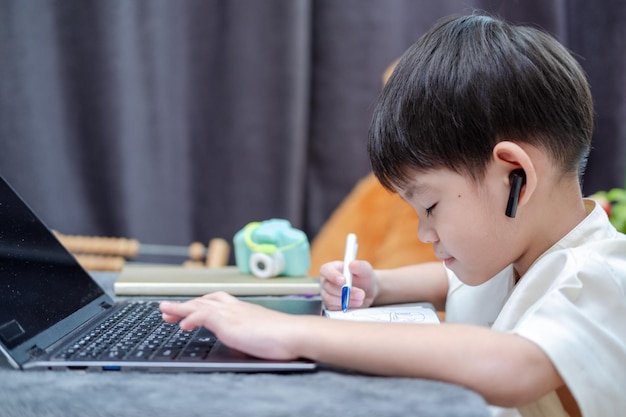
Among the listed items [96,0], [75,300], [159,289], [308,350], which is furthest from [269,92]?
[308,350]

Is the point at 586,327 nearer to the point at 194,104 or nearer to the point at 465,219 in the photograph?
the point at 465,219

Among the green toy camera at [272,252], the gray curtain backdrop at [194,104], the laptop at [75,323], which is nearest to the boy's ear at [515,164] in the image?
the laptop at [75,323]

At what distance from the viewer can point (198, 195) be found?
1.74 metres

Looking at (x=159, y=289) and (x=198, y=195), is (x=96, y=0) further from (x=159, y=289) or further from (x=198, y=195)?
(x=159, y=289)

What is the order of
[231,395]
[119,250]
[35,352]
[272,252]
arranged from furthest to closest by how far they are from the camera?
[119,250] < [272,252] < [35,352] < [231,395]

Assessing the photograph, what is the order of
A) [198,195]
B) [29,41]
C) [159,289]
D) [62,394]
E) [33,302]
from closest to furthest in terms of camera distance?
[62,394] → [33,302] → [159,289] → [29,41] → [198,195]

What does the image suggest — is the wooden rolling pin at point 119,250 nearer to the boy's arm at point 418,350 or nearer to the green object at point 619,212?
the green object at point 619,212

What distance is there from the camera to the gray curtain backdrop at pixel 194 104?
64.6 inches

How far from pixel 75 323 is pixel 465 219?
44 centimetres

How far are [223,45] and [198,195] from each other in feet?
1.30

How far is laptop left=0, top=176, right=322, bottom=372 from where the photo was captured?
0.58 metres

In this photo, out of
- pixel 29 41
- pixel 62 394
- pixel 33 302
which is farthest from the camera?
pixel 29 41

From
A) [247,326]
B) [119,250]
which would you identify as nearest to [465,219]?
[247,326]

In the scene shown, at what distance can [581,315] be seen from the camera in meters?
0.60
